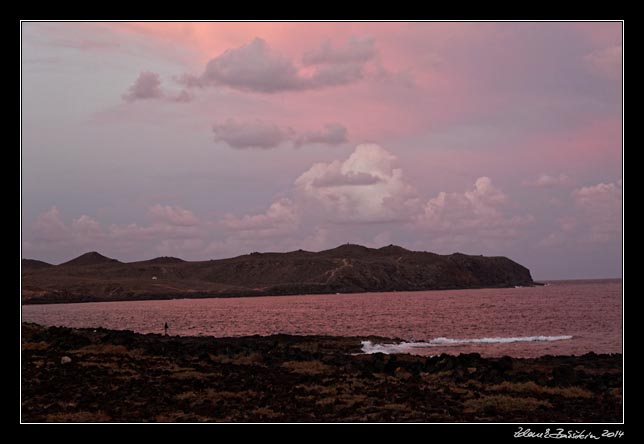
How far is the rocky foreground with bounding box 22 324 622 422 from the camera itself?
74.1 feet

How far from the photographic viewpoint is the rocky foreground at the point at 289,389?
2259cm

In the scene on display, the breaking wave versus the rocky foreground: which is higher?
the rocky foreground

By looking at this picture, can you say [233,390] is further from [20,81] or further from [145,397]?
[20,81]

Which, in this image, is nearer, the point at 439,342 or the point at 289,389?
the point at 289,389

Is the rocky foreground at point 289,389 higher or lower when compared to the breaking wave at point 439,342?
higher

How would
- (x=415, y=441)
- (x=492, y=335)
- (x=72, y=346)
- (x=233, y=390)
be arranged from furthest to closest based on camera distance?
(x=492, y=335)
(x=72, y=346)
(x=233, y=390)
(x=415, y=441)

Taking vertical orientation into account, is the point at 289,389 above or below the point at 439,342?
above

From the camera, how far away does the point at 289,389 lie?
91.5 feet

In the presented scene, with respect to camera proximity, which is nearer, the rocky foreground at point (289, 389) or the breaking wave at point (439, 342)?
the rocky foreground at point (289, 389)

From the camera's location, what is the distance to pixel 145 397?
25328 mm

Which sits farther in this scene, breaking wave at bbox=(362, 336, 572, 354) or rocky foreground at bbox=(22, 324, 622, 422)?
breaking wave at bbox=(362, 336, 572, 354)

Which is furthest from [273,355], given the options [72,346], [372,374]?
[72,346]

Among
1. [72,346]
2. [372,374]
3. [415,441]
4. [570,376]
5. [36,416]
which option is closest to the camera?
[415,441]

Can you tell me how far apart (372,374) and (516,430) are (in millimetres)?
14649
